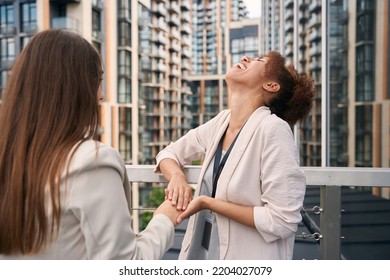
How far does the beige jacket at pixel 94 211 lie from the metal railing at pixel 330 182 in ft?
1.30

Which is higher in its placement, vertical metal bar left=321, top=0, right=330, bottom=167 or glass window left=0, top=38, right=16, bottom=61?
glass window left=0, top=38, right=16, bottom=61

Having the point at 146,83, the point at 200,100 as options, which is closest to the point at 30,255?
the point at 200,100

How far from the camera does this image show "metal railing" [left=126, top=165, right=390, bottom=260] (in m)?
0.89

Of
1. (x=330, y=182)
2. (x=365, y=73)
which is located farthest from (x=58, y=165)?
(x=365, y=73)

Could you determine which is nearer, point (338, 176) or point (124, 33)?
point (338, 176)

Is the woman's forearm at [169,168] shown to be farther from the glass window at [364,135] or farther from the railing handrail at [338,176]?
the glass window at [364,135]

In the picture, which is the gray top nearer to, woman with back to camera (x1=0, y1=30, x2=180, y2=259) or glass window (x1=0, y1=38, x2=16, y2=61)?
woman with back to camera (x1=0, y1=30, x2=180, y2=259)

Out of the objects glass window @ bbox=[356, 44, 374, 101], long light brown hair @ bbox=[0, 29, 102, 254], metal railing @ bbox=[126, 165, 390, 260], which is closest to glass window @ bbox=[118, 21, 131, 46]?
glass window @ bbox=[356, 44, 374, 101]

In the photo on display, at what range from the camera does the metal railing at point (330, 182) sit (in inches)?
34.9

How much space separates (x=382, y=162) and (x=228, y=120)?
3.06 meters

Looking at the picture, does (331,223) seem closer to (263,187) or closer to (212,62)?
(263,187)

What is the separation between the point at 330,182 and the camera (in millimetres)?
922

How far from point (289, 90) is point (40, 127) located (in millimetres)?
498

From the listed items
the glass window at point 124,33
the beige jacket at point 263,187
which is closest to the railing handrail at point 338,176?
the beige jacket at point 263,187
